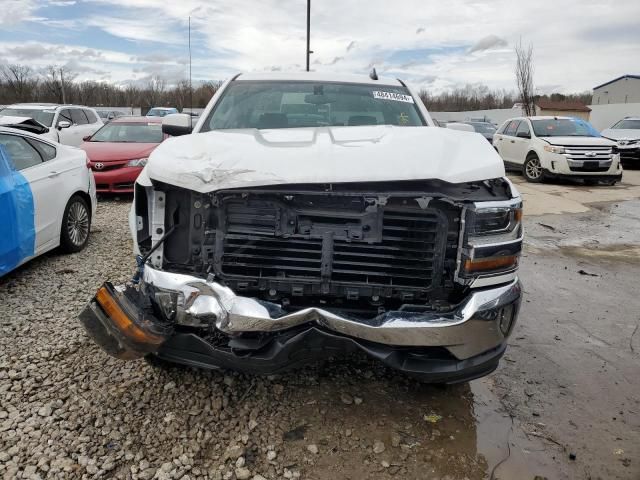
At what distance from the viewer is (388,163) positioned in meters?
2.40

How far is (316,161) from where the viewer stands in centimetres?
241

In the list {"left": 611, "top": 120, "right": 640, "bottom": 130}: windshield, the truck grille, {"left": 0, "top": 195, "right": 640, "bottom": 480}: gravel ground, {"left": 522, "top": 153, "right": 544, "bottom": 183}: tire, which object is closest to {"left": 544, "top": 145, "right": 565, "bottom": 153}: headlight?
{"left": 522, "top": 153, "right": 544, "bottom": 183}: tire

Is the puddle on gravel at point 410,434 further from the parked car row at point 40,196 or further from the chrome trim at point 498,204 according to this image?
the parked car row at point 40,196

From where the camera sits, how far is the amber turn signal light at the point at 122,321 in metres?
2.29

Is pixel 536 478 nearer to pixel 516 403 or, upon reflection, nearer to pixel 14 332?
pixel 516 403

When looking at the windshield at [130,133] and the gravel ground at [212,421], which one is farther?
the windshield at [130,133]

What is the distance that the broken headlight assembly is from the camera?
96.2 inches

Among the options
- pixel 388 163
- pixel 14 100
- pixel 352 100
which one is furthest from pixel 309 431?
pixel 14 100

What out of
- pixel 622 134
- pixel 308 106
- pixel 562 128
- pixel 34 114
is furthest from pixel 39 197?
pixel 622 134

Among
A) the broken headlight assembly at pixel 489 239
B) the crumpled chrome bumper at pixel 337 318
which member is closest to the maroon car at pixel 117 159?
the crumpled chrome bumper at pixel 337 318

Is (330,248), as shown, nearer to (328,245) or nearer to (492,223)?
Answer: (328,245)

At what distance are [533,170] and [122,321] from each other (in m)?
12.4

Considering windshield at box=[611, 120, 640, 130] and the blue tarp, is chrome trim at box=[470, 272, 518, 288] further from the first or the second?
windshield at box=[611, 120, 640, 130]

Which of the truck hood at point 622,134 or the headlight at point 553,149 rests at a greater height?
the truck hood at point 622,134
